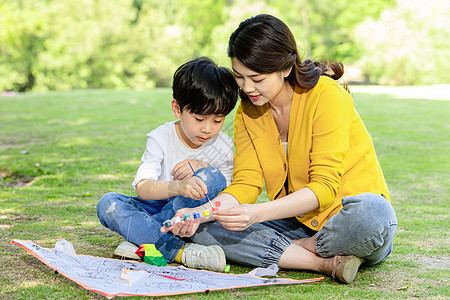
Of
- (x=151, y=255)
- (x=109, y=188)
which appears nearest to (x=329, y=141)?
(x=151, y=255)

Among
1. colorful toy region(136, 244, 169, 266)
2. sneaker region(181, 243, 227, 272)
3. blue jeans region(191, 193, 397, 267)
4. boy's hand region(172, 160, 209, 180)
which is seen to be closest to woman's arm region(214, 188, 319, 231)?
blue jeans region(191, 193, 397, 267)

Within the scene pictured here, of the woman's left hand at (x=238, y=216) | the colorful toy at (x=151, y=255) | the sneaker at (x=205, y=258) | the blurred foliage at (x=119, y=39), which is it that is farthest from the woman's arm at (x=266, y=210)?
the blurred foliage at (x=119, y=39)

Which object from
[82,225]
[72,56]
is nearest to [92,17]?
[72,56]

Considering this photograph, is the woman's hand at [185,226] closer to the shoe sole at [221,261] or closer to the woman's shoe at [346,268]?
the shoe sole at [221,261]

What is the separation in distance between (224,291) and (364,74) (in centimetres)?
2551

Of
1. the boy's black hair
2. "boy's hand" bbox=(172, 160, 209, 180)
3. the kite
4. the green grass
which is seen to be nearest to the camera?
the kite

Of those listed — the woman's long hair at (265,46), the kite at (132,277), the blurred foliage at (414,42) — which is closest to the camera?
the kite at (132,277)

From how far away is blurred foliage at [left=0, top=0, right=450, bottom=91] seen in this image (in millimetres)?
26312

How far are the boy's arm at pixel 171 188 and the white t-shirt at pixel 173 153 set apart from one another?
0.12 metres

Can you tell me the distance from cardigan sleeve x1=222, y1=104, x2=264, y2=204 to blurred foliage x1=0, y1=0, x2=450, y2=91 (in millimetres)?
21617

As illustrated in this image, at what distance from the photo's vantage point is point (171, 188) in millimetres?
2568

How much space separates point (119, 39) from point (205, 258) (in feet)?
93.3

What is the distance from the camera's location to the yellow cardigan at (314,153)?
2451mm

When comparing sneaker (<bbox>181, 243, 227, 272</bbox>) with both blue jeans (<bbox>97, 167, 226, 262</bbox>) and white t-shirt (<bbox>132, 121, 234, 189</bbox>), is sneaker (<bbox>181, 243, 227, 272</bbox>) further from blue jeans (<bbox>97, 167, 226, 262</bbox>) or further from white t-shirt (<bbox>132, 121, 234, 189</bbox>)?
white t-shirt (<bbox>132, 121, 234, 189</bbox>)
